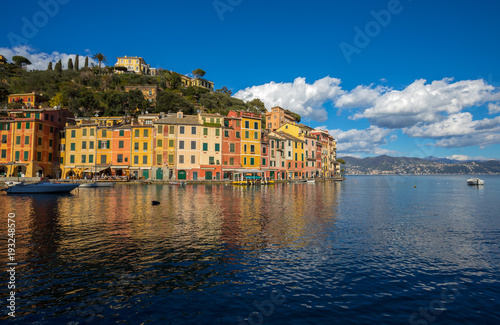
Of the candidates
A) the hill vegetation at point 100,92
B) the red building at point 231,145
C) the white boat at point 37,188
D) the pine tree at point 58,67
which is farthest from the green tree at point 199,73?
the white boat at point 37,188

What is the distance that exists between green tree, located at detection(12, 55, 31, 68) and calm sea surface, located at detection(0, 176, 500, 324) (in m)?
152

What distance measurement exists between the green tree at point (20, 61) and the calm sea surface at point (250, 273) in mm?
152367

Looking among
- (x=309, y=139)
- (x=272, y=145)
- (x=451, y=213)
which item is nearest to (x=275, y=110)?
(x=309, y=139)

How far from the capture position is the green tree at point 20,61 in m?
132

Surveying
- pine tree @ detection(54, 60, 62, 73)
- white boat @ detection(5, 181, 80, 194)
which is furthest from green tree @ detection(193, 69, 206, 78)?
white boat @ detection(5, 181, 80, 194)

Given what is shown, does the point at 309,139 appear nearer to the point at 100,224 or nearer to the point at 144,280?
the point at 100,224

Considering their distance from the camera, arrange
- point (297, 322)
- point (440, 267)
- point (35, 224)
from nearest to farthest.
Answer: point (297, 322)
point (440, 267)
point (35, 224)

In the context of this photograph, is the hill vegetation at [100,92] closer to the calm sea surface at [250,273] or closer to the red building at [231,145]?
the red building at [231,145]

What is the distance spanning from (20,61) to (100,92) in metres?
64.3

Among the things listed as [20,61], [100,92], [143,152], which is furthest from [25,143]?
[20,61]

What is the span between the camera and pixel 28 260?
12125 millimetres

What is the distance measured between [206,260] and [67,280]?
512cm

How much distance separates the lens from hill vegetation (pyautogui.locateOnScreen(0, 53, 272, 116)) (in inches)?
3588

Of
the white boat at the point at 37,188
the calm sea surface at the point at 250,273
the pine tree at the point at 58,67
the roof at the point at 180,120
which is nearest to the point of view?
Result: the calm sea surface at the point at 250,273
